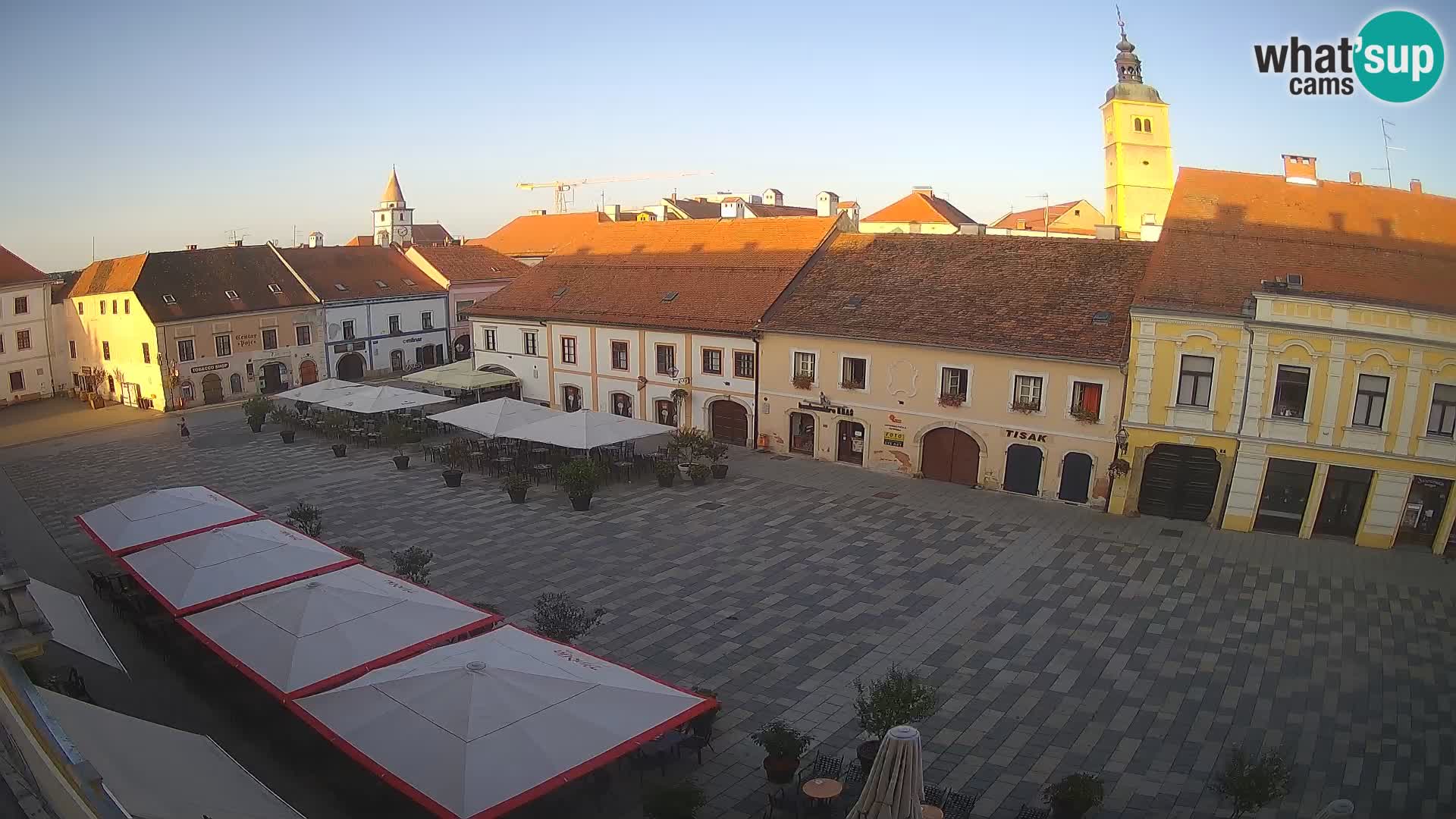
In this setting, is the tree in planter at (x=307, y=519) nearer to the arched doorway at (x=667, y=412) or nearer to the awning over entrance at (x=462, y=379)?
the arched doorway at (x=667, y=412)

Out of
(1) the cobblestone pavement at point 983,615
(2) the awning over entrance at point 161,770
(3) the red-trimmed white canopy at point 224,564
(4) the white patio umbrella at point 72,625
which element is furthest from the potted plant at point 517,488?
(2) the awning over entrance at point 161,770

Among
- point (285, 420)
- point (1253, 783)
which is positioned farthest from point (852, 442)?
point (285, 420)

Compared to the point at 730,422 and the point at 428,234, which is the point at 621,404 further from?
the point at 428,234

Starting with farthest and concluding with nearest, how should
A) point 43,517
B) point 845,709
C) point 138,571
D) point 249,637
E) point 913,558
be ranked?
1. point 43,517
2. point 913,558
3. point 138,571
4. point 845,709
5. point 249,637

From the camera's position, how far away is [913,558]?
869 inches

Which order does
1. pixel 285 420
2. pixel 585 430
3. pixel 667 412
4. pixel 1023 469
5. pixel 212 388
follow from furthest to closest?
1. pixel 212 388
2. pixel 285 420
3. pixel 667 412
4. pixel 585 430
5. pixel 1023 469

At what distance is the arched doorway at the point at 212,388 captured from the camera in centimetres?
4462

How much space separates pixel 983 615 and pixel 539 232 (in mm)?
63636

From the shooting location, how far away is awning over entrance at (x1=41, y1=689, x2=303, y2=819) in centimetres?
941

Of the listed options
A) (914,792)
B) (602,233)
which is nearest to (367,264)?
(602,233)

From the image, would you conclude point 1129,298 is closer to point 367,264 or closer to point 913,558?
point 913,558

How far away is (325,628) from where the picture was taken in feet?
46.0

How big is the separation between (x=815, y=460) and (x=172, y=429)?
27850mm

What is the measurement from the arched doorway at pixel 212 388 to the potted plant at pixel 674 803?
4179 centimetres
